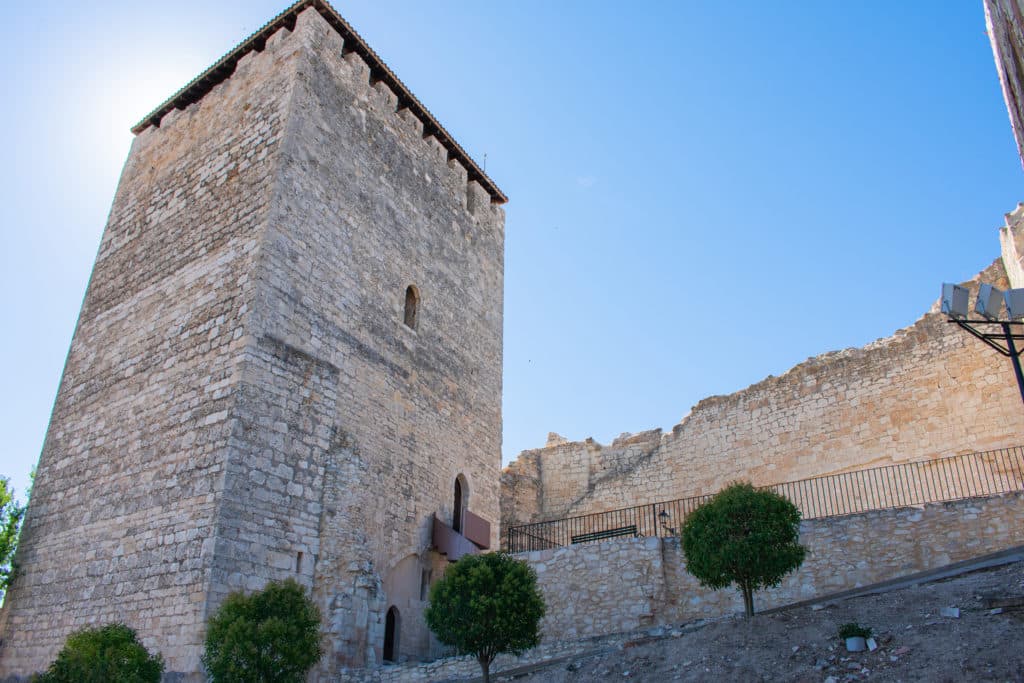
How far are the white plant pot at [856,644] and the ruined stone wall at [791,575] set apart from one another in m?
3.10

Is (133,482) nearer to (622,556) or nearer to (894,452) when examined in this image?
(622,556)

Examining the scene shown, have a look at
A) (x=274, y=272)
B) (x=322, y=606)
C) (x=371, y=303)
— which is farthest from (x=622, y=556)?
(x=274, y=272)

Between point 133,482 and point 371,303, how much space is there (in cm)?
445

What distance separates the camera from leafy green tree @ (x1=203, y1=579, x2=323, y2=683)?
320 inches

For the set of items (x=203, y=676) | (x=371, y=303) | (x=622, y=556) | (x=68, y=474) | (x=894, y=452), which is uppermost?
(x=371, y=303)

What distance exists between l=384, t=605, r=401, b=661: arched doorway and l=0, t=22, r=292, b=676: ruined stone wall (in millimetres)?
3391

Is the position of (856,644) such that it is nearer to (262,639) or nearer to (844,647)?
(844,647)

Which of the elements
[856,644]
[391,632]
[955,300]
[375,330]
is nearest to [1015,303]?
[955,300]

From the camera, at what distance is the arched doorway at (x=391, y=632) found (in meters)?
11.9

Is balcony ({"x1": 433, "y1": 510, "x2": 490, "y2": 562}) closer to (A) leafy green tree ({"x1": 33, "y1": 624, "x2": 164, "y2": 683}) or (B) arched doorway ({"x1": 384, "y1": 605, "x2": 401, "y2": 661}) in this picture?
(B) arched doorway ({"x1": 384, "y1": 605, "x2": 401, "y2": 661})

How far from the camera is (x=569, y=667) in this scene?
9055 mm

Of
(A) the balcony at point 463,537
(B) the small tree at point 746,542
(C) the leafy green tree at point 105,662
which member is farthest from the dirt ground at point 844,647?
(C) the leafy green tree at point 105,662

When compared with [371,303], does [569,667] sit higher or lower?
lower

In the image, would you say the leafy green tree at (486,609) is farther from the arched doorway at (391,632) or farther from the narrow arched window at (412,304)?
the narrow arched window at (412,304)
